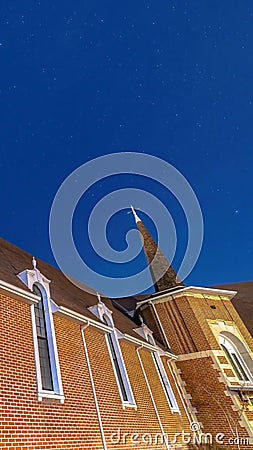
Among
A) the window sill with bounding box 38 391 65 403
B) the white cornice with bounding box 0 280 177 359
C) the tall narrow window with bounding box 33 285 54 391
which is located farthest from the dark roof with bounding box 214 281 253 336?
the window sill with bounding box 38 391 65 403

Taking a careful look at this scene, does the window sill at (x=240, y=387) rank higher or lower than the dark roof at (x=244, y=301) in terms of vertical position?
lower

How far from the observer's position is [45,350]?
834 centimetres

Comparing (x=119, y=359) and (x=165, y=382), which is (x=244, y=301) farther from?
(x=119, y=359)

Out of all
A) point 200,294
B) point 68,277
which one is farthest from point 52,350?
point 200,294

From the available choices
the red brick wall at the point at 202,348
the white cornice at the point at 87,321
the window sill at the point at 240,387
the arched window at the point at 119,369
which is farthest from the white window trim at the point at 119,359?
the window sill at the point at 240,387

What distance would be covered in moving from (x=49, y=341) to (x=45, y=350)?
236 mm

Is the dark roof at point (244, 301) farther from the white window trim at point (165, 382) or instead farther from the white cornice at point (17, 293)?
the white cornice at point (17, 293)

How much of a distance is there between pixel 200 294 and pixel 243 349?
11.9 ft

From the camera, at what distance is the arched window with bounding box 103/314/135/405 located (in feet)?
36.0

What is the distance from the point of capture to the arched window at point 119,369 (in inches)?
433

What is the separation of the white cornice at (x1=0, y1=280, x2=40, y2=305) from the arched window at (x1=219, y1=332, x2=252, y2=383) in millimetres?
12888

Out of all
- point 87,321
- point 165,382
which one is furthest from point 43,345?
point 165,382

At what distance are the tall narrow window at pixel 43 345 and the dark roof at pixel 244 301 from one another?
16151mm

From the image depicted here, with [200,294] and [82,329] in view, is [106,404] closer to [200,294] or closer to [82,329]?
[82,329]
